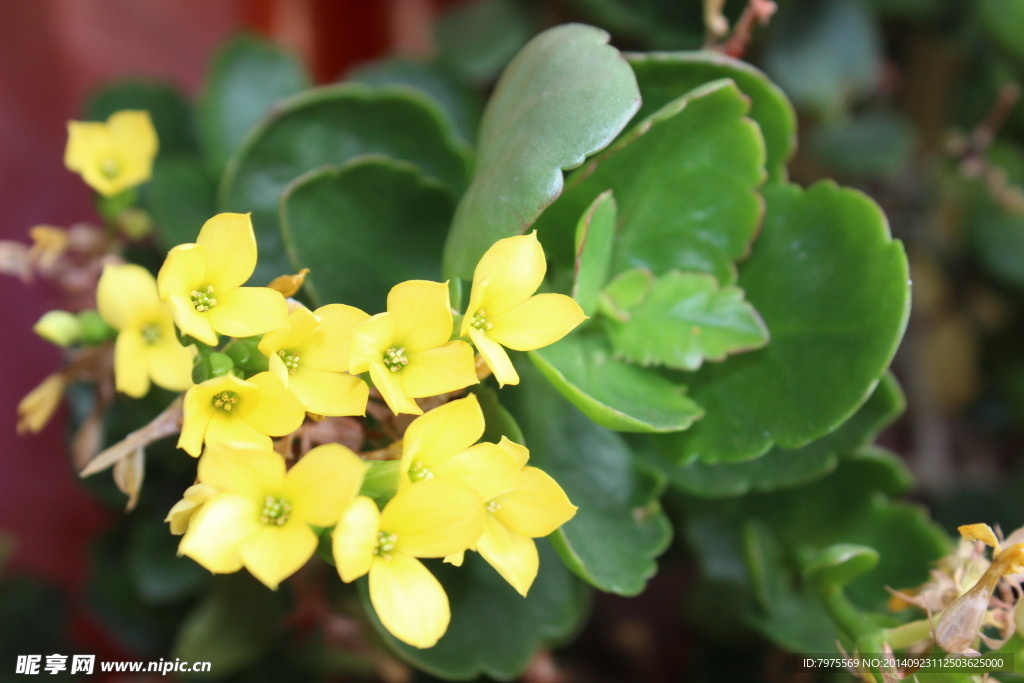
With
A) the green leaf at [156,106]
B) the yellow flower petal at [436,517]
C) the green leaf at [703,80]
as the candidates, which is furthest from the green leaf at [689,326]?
the green leaf at [156,106]

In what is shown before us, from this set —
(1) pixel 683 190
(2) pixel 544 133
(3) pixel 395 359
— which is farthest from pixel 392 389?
(1) pixel 683 190

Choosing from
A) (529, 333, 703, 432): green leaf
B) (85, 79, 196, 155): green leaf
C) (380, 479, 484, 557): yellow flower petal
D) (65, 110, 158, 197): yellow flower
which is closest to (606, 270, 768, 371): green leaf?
(529, 333, 703, 432): green leaf

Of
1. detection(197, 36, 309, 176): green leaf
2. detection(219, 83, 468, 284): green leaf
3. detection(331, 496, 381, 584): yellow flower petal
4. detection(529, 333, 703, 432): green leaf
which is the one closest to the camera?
detection(331, 496, 381, 584): yellow flower petal

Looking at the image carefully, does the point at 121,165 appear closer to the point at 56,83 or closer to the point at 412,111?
the point at 412,111

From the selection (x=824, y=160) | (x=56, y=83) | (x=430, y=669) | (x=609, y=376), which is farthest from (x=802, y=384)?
(x=56, y=83)

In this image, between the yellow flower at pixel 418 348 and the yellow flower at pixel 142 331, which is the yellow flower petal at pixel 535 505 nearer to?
the yellow flower at pixel 418 348

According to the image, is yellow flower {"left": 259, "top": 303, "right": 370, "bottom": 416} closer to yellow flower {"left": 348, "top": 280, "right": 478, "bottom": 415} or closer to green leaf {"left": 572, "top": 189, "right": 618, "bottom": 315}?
yellow flower {"left": 348, "top": 280, "right": 478, "bottom": 415}

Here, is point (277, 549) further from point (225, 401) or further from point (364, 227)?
point (364, 227)
